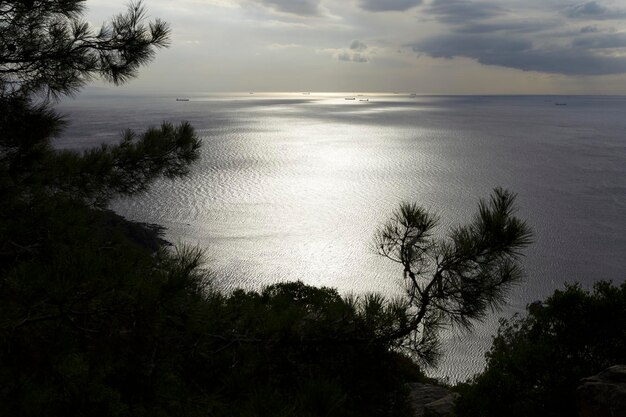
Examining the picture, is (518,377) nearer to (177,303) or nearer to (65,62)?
(177,303)

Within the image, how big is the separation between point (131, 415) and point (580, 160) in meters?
83.7

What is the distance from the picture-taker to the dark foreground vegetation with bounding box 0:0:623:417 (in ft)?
9.78

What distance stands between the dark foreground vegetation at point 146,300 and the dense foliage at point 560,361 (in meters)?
0.19

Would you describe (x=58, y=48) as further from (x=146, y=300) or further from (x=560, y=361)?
(x=560, y=361)

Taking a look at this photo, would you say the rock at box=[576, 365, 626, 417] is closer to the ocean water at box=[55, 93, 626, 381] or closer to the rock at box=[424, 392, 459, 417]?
the rock at box=[424, 392, 459, 417]

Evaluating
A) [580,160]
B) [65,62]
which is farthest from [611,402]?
[580,160]

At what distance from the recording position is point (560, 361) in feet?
21.8

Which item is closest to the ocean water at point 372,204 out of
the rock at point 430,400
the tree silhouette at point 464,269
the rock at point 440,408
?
the rock at point 430,400

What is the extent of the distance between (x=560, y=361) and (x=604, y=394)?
1505 millimetres

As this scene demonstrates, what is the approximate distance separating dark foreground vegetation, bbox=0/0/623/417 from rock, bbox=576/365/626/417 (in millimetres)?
1384

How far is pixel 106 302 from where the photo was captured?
289 centimetres

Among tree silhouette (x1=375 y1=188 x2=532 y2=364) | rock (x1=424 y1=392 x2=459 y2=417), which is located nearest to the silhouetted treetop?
tree silhouette (x1=375 y1=188 x2=532 y2=364)

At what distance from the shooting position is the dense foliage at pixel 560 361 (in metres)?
6.33

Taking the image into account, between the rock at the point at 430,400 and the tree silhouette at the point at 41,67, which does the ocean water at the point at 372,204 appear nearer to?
the rock at the point at 430,400
